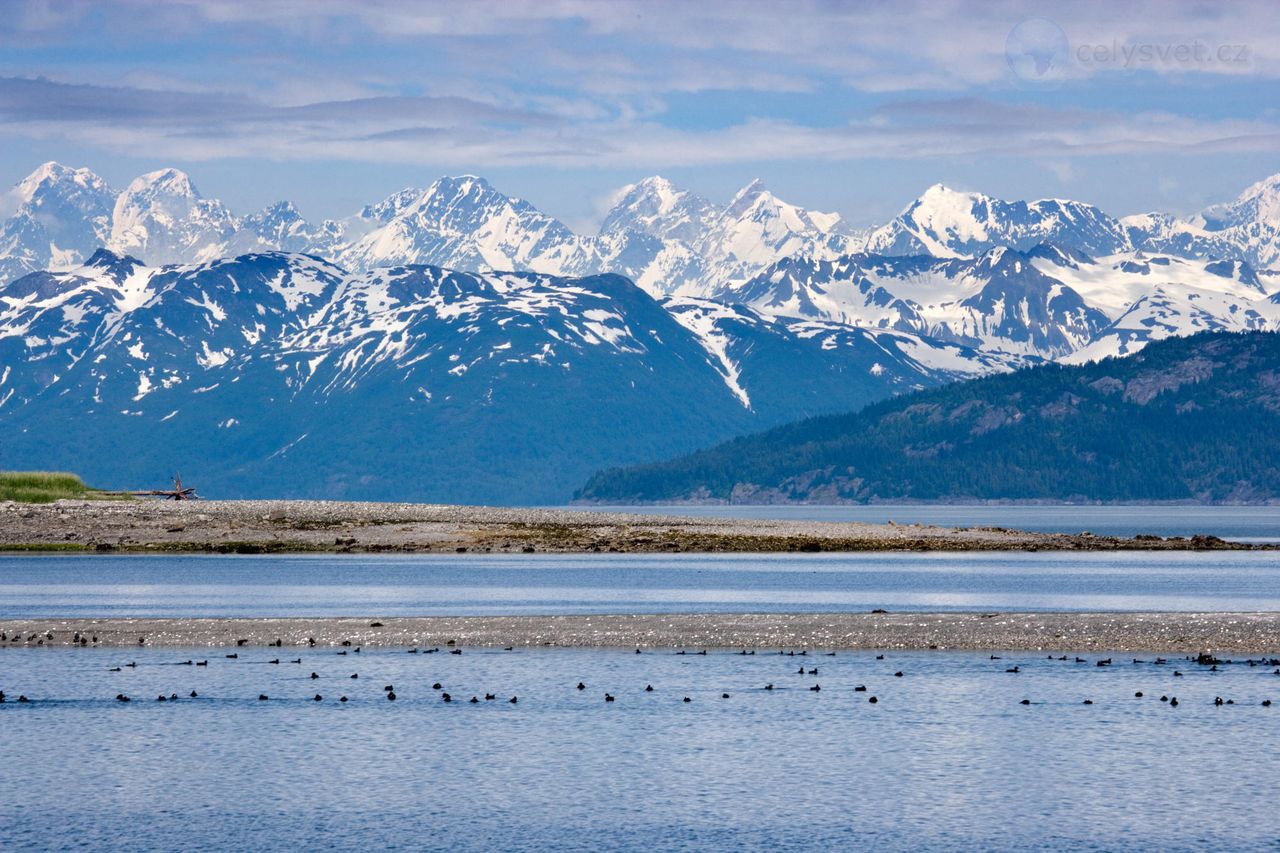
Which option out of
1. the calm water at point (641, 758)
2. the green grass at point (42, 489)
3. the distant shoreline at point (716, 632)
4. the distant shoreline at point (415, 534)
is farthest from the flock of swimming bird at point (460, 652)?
the green grass at point (42, 489)

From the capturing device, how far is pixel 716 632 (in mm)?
73812

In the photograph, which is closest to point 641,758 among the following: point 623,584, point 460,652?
point 460,652

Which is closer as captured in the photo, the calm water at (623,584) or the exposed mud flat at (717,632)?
the exposed mud flat at (717,632)

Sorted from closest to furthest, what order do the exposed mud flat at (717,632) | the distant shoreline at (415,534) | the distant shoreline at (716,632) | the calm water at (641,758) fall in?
the calm water at (641,758) → the distant shoreline at (716,632) → the exposed mud flat at (717,632) → the distant shoreline at (415,534)

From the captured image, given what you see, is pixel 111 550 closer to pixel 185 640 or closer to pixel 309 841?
pixel 185 640

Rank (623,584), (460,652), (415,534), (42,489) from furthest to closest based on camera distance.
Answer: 1. (42,489)
2. (415,534)
3. (623,584)
4. (460,652)

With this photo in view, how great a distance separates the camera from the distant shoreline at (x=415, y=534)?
140500 mm

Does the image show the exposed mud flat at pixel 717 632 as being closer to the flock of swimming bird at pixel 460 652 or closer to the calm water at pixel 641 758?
the flock of swimming bird at pixel 460 652

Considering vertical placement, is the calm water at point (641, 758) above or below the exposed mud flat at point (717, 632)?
below

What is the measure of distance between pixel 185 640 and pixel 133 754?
84.1 feet

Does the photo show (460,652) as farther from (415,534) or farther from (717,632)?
(415,534)

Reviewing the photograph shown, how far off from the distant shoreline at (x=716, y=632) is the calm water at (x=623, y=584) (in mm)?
8489

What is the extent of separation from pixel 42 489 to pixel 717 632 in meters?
112

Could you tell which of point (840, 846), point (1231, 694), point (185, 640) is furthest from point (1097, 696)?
point (185, 640)
